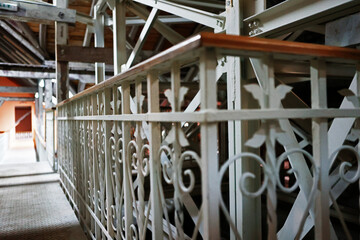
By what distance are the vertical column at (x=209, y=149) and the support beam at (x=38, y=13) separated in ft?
12.6

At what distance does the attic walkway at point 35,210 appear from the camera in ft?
7.20

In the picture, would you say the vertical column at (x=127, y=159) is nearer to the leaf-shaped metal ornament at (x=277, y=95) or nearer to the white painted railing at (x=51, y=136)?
the leaf-shaped metal ornament at (x=277, y=95)

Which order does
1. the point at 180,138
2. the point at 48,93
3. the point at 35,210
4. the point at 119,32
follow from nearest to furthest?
the point at 180,138
the point at 35,210
the point at 119,32
the point at 48,93

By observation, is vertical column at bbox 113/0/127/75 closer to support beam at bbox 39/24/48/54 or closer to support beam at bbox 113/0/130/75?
support beam at bbox 113/0/130/75

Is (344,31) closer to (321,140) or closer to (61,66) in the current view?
(321,140)

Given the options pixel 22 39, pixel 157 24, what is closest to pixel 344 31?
pixel 157 24

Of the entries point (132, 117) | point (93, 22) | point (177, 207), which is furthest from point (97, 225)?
point (93, 22)

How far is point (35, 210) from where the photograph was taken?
2.69 meters

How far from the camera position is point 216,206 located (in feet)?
2.57

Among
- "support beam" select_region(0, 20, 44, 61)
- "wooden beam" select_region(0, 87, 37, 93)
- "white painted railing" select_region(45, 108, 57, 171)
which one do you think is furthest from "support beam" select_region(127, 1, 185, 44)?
"wooden beam" select_region(0, 87, 37, 93)

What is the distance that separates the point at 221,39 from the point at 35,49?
9.12m

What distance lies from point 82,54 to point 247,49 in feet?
11.4

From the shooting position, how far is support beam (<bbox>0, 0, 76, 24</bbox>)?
371 centimetres

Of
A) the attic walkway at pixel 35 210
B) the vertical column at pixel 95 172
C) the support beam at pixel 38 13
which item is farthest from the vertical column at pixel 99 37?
the vertical column at pixel 95 172
